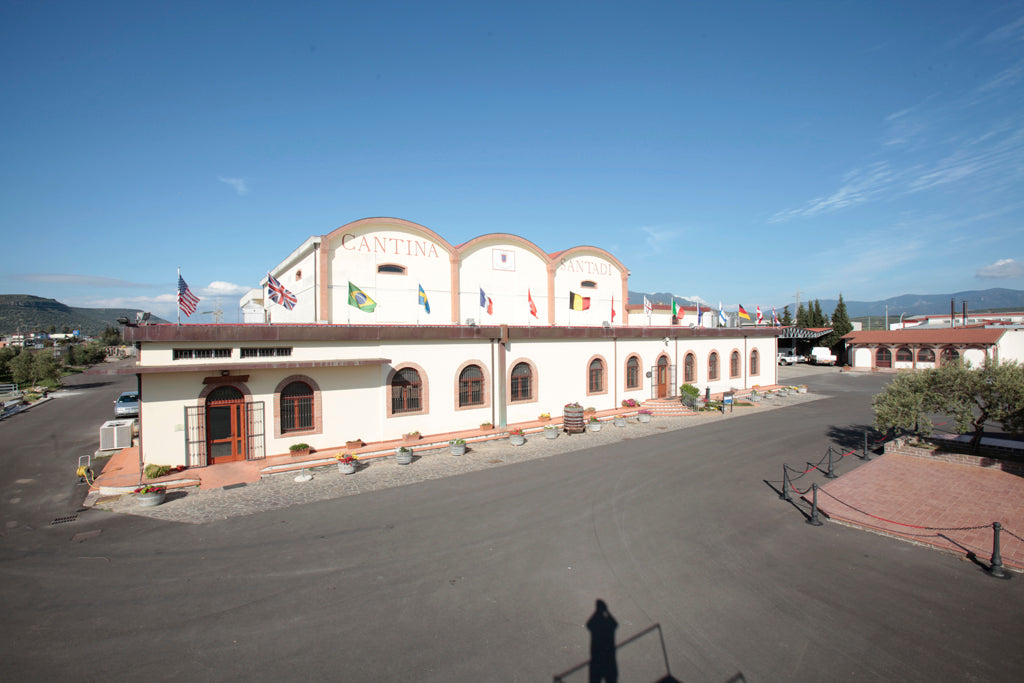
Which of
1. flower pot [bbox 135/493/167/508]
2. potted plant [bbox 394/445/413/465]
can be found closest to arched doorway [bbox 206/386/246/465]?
flower pot [bbox 135/493/167/508]

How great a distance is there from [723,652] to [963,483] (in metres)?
13.1

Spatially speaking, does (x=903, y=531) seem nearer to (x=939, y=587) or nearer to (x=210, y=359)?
(x=939, y=587)

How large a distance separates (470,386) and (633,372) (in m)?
11.4

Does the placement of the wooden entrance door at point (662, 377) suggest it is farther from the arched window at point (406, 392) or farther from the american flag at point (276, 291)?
the american flag at point (276, 291)

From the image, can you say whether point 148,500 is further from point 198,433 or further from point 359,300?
point 359,300

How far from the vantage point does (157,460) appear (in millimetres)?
15695

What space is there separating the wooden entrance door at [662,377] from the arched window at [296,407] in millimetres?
20723

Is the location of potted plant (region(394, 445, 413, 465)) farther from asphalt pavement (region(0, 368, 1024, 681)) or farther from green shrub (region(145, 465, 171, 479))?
green shrub (region(145, 465, 171, 479))

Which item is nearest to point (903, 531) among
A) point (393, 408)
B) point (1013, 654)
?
point (1013, 654)

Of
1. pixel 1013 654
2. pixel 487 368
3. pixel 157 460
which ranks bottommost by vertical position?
pixel 1013 654

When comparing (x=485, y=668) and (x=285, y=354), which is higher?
(x=285, y=354)

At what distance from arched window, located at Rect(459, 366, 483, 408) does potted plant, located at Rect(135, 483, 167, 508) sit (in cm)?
1119

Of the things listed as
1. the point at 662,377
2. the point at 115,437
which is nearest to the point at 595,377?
the point at 662,377

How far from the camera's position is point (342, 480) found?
15734 mm
